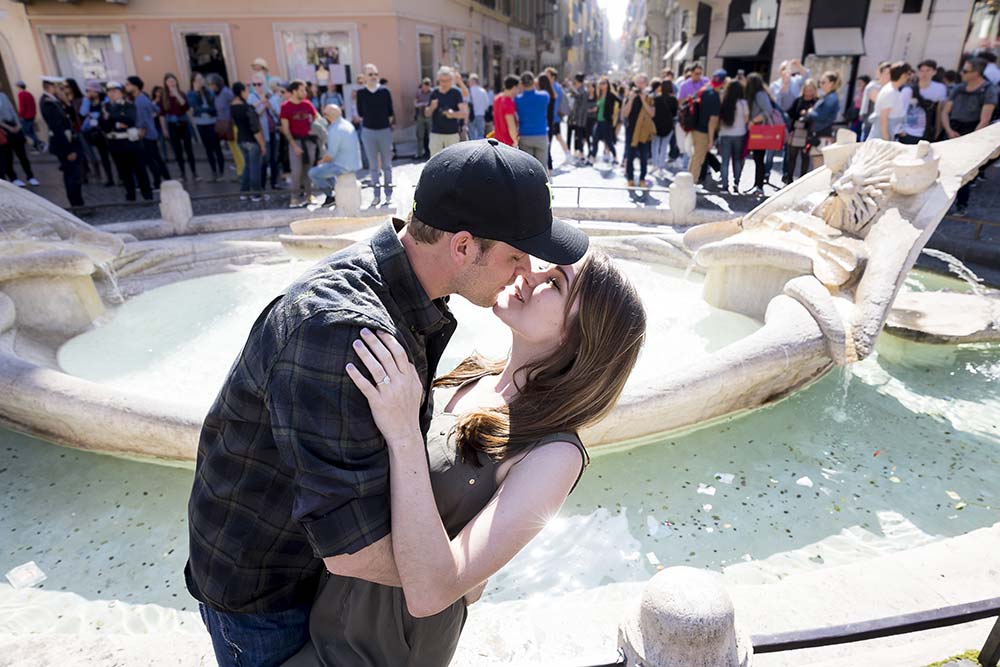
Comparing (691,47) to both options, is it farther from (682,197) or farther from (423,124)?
(682,197)

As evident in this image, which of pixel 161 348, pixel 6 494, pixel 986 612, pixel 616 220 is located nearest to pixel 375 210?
pixel 616 220

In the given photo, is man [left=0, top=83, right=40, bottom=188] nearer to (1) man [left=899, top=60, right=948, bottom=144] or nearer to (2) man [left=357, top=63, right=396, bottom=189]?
(2) man [left=357, top=63, right=396, bottom=189]

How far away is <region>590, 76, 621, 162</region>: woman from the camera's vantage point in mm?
13125

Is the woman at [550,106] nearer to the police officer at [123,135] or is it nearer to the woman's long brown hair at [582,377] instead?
the police officer at [123,135]

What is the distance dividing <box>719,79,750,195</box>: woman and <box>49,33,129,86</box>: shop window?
593 inches

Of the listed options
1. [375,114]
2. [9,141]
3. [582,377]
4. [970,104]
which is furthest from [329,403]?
[9,141]

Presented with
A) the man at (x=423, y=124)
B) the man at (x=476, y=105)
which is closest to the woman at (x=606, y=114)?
the man at (x=476, y=105)

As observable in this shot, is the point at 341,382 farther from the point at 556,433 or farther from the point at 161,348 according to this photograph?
the point at 161,348

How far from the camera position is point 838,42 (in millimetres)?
17906

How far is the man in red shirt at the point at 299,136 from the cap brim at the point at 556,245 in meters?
9.11

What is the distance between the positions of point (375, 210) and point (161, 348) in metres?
4.00

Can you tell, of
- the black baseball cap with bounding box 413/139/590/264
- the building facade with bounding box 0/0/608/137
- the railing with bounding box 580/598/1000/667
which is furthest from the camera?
the building facade with bounding box 0/0/608/137

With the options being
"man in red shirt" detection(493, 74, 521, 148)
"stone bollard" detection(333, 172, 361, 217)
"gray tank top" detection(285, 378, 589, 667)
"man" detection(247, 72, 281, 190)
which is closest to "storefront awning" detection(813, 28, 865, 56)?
"man in red shirt" detection(493, 74, 521, 148)

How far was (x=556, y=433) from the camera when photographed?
1465 mm
